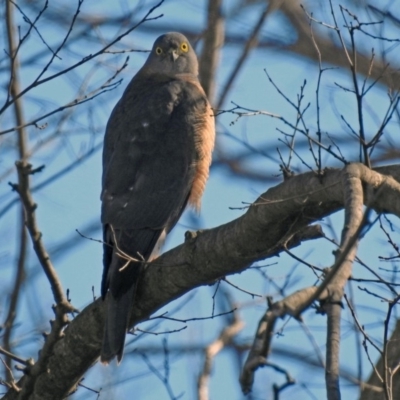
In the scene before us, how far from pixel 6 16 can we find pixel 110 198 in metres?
1.35

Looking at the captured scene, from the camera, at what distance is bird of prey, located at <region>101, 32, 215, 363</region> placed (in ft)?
16.2

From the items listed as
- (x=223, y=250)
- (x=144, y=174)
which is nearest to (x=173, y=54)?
(x=144, y=174)

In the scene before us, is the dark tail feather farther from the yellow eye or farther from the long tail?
the yellow eye

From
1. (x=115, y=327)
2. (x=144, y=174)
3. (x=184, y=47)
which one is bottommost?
(x=115, y=327)

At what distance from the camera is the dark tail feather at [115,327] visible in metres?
4.78

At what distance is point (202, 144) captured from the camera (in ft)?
19.9

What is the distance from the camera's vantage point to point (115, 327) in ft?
15.7

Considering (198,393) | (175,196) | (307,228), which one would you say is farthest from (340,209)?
(198,393)

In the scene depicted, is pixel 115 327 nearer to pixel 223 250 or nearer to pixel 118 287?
pixel 118 287

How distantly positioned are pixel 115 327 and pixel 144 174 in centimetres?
133

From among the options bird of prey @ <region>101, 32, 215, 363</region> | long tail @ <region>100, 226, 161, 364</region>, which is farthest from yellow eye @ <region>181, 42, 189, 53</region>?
long tail @ <region>100, 226, 161, 364</region>

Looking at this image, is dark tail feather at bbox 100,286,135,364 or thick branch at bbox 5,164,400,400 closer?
thick branch at bbox 5,164,400,400

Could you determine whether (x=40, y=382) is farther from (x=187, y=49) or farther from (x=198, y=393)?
(x=187, y=49)

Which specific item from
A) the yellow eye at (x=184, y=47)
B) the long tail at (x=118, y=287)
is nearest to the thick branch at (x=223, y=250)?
the long tail at (x=118, y=287)
